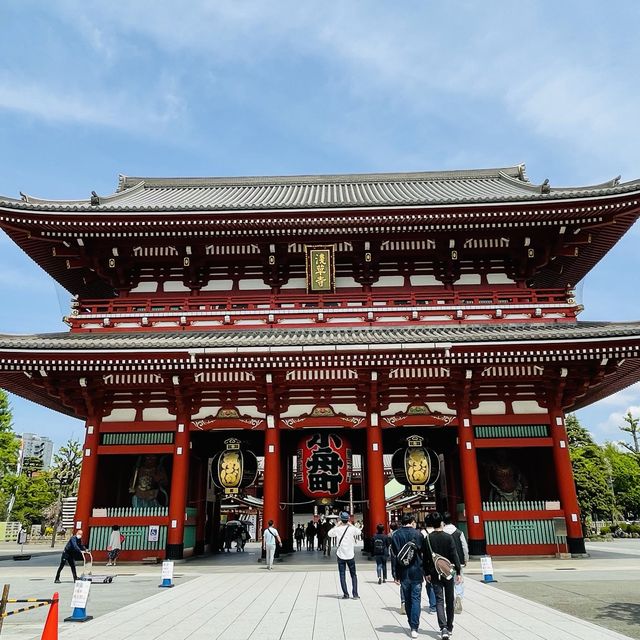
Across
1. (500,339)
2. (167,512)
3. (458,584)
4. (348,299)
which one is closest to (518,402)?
(500,339)

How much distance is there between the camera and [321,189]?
28406mm

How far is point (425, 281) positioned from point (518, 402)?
579cm

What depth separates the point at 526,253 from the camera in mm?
19719

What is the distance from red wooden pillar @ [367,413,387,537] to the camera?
54.7 feet

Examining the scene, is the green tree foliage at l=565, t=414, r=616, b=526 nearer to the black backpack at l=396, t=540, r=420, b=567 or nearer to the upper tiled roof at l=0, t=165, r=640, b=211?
the upper tiled roof at l=0, t=165, r=640, b=211

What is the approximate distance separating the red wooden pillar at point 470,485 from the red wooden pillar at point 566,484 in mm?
2706

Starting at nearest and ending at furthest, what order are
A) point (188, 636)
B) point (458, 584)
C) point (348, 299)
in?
point (188, 636), point (458, 584), point (348, 299)

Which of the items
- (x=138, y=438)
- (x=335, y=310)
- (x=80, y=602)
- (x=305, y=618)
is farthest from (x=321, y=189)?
(x=80, y=602)

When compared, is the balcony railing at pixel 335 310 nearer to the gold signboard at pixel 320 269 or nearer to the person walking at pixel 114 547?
the gold signboard at pixel 320 269

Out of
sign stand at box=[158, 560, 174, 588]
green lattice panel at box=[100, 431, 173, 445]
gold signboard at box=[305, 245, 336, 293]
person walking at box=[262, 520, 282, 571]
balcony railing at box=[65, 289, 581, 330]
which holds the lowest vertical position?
sign stand at box=[158, 560, 174, 588]

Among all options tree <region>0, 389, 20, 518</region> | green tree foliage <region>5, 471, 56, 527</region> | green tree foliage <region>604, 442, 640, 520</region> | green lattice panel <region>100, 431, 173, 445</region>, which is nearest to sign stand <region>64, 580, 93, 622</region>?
green lattice panel <region>100, 431, 173, 445</region>

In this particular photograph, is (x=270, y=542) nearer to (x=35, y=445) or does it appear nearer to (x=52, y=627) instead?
(x=52, y=627)

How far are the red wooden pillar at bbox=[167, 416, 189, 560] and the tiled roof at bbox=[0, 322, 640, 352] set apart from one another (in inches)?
124

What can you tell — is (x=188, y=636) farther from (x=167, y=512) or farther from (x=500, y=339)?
(x=500, y=339)
